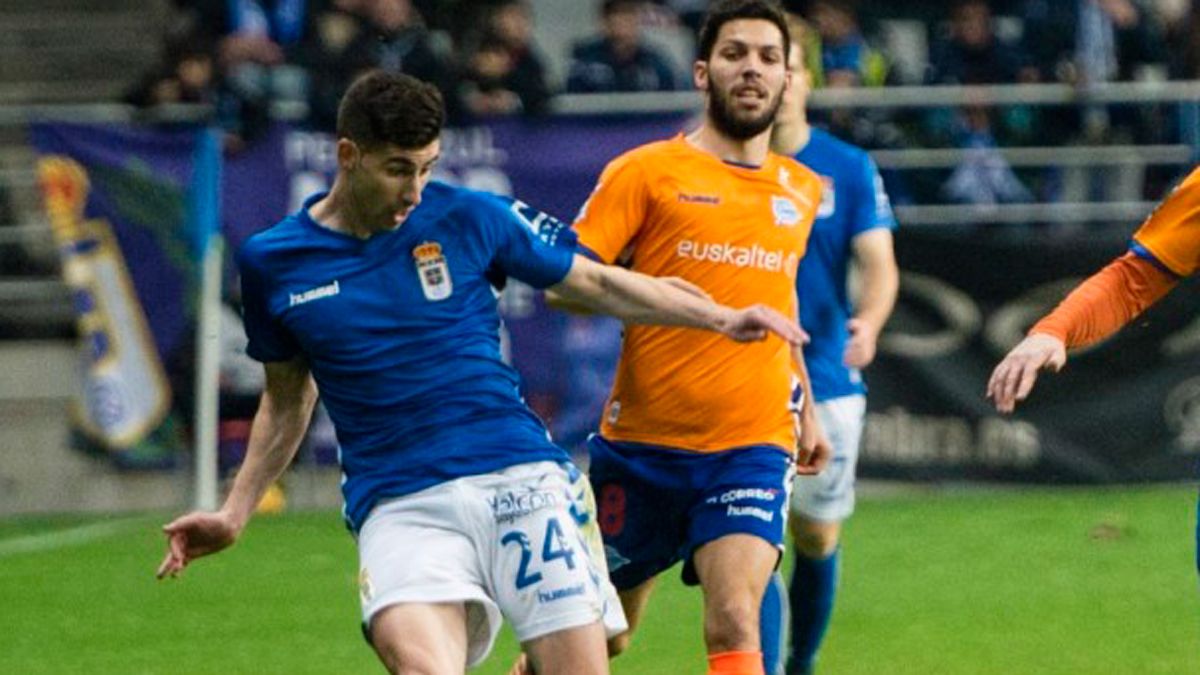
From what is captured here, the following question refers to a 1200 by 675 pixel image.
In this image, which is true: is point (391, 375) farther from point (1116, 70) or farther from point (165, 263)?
point (1116, 70)

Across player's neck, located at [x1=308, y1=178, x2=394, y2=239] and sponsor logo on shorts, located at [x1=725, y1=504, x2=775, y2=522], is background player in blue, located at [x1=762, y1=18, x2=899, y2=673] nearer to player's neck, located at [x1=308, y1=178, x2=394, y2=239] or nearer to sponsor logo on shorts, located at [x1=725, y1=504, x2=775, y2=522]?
sponsor logo on shorts, located at [x1=725, y1=504, x2=775, y2=522]

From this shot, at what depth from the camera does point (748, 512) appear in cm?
770

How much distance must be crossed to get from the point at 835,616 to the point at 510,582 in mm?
4853

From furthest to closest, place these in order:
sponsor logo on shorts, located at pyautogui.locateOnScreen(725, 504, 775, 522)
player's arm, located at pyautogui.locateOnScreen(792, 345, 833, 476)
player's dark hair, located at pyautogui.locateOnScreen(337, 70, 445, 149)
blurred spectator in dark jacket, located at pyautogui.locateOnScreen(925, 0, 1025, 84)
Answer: blurred spectator in dark jacket, located at pyautogui.locateOnScreen(925, 0, 1025, 84), player's arm, located at pyautogui.locateOnScreen(792, 345, 833, 476), sponsor logo on shorts, located at pyautogui.locateOnScreen(725, 504, 775, 522), player's dark hair, located at pyautogui.locateOnScreen(337, 70, 445, 149)

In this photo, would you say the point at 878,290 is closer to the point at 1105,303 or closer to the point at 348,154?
the point at 1105,303

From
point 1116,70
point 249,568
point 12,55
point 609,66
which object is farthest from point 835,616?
point 12,55

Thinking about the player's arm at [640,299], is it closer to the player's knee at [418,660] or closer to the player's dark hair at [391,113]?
the player's dark hair at [391,113]

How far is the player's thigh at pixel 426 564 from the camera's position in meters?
6.43

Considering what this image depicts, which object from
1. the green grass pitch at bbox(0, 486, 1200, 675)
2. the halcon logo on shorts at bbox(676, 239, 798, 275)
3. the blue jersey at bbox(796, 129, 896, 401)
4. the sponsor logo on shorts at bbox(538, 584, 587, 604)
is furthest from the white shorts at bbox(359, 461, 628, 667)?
the green grass pitch at bbox(0, 486, 1200, 675)

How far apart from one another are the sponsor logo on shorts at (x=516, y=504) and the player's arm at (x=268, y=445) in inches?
28.1

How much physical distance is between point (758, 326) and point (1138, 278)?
41.3 inches

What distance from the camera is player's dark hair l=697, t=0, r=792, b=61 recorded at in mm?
7980

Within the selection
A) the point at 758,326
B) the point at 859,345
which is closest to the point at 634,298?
the point at 758,326

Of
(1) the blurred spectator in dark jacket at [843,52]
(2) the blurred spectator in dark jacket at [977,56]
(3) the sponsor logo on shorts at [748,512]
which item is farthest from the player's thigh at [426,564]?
(2) the blurred spectator in dark jacket at [977,56]
